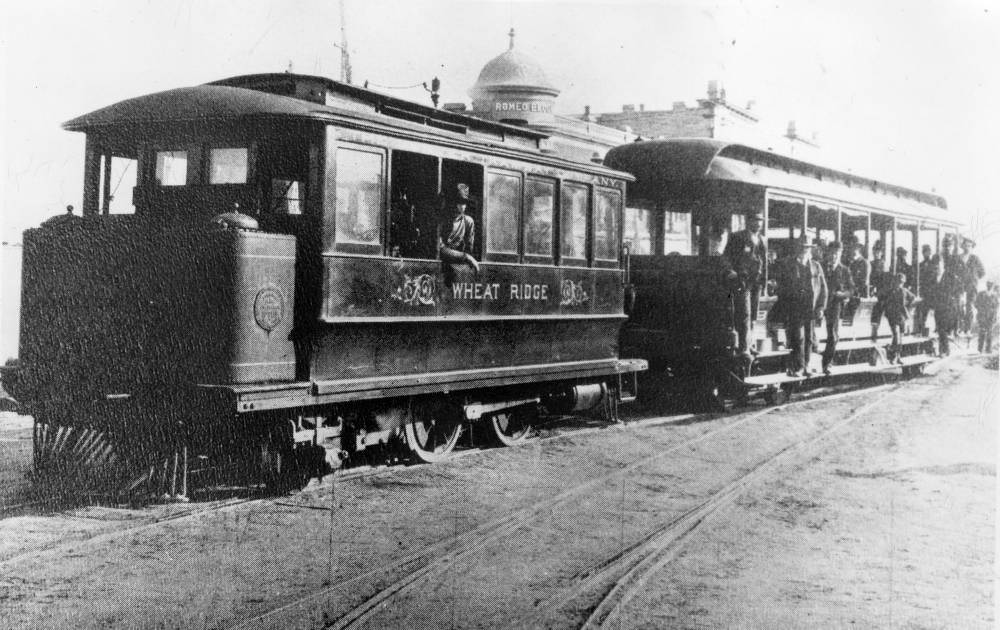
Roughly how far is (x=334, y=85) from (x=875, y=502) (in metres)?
5.11

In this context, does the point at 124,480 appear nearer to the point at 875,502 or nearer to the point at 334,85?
the point at 334,85

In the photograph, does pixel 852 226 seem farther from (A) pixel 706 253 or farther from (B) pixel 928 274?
(A) pixel 706 253

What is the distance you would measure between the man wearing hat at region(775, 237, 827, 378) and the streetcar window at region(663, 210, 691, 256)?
1360 millimetres

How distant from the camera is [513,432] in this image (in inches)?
361

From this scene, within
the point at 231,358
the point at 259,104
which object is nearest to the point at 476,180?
the point at 259,104

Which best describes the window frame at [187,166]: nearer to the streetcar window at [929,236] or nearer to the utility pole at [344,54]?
the utility pole at [344,54]

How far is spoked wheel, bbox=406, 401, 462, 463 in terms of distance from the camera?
7680mm

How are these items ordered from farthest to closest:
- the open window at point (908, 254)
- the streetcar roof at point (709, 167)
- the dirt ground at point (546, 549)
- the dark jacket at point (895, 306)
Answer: the open window at point (908, 254)
the dark jacket at point (895, 306)
the streetcar roof at point (709, 167)
the dirt ground at point (546, 549)

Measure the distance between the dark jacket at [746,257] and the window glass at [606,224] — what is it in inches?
73.6

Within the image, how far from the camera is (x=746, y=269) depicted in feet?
35.8

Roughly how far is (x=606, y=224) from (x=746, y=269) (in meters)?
2.15

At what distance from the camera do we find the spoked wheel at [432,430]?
7.68 meters

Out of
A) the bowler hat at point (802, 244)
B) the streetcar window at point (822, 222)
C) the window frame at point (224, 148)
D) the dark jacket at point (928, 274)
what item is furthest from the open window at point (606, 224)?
the dark jacket at point (928, 274)

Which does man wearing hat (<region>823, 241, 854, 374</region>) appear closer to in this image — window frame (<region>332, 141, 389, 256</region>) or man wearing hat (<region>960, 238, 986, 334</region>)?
man wearing hat (<region>960, 238, 986, 334</region>)
